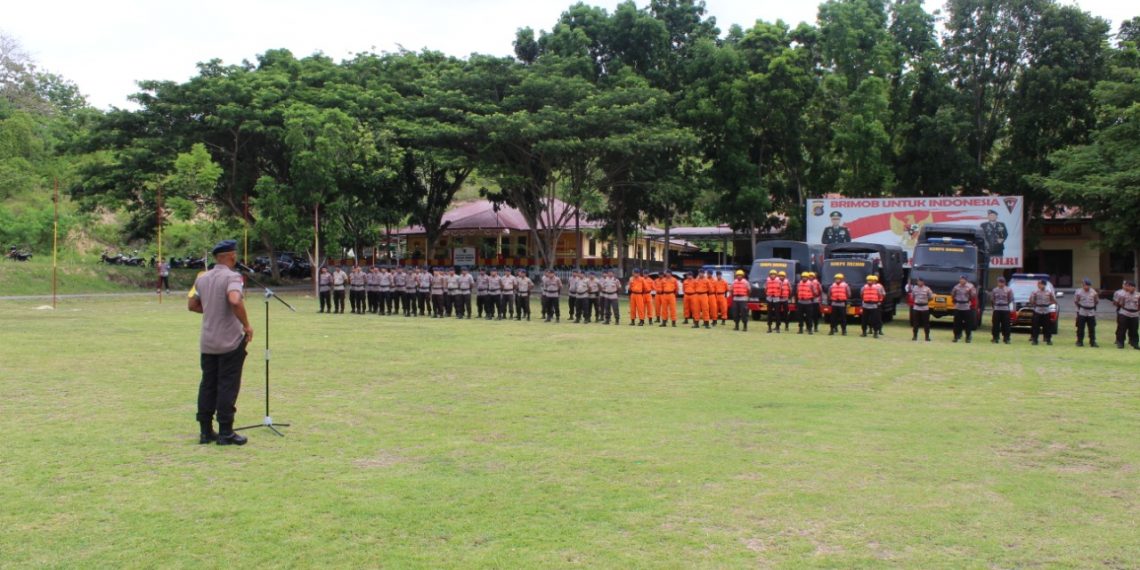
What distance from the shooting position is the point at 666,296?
23422 millimetres

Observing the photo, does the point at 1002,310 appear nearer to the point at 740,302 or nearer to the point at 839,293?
the point at 839,293

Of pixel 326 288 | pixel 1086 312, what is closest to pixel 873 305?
pixel 1086 312

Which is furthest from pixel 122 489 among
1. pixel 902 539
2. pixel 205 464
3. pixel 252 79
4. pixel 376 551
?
pixel 252 79

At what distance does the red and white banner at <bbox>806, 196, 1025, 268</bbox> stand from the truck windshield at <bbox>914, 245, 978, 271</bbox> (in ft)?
24.9

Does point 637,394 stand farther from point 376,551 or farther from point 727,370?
point 376,551

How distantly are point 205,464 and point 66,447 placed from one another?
4.93ft

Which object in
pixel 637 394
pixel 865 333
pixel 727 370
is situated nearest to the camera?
pixel 637 394

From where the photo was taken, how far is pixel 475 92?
35281 mm

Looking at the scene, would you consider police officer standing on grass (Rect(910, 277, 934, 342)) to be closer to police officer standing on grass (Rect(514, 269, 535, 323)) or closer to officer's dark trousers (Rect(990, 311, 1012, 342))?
officer's dark trousers (Rect(990, 311, 1012, 342))

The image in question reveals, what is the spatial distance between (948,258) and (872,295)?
5018mm

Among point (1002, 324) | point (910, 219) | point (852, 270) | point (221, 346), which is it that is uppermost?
point (910, 219)

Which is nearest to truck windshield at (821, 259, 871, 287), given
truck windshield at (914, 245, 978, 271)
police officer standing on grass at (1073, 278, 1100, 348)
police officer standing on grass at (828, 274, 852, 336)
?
truck windshield at (914, 245, 978, 271)

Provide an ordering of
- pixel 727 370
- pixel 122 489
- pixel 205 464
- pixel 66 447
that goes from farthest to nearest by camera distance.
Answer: pixel 727 370 < pixel 66 447 < pixel 205 464 < pixel 122 489

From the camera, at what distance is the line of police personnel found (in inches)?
768
